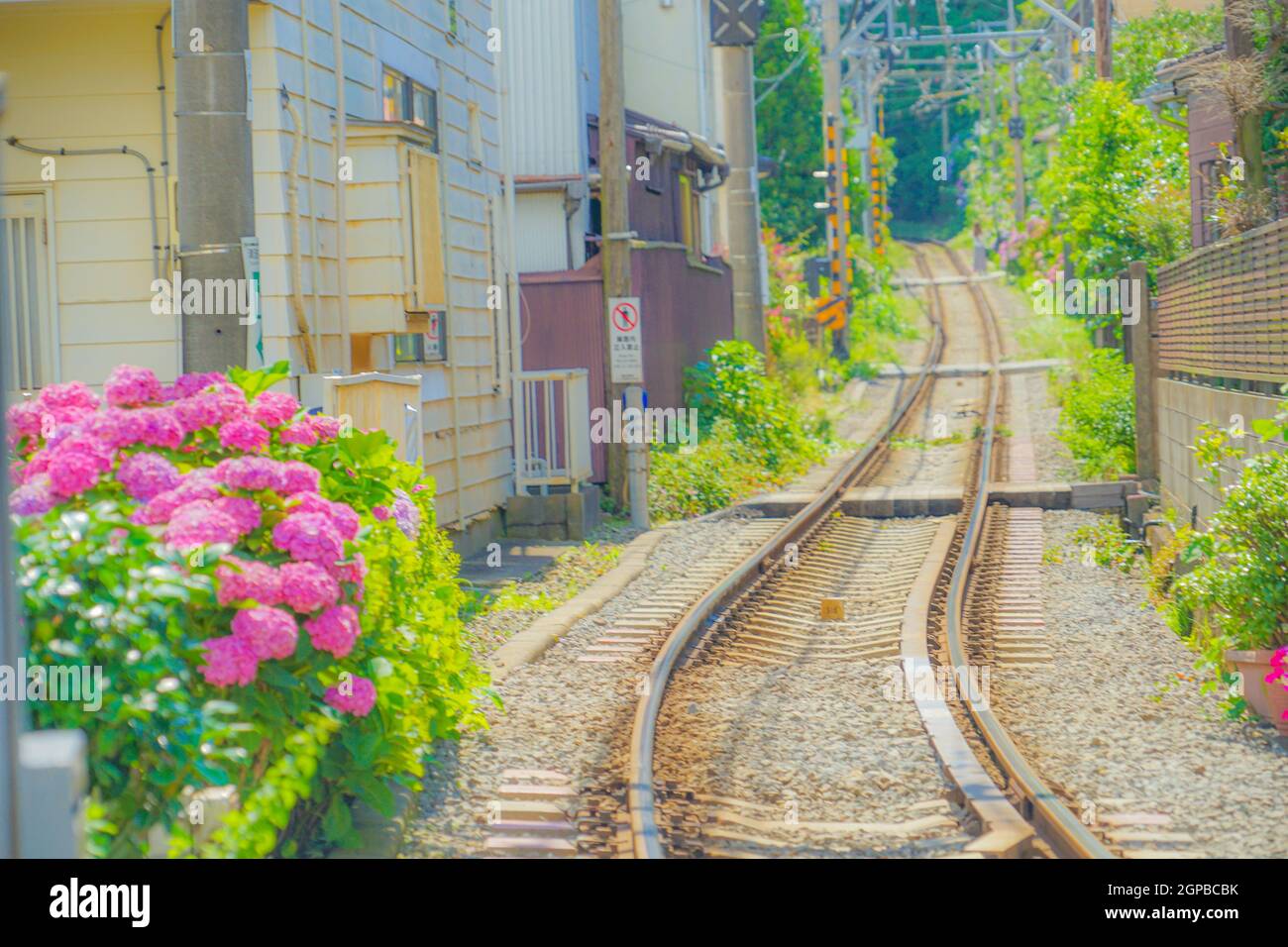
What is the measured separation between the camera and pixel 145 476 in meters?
6.05

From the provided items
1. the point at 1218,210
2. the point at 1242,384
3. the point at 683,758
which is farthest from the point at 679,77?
the point at 683,758

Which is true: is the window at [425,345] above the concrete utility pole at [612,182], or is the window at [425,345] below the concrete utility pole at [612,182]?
below

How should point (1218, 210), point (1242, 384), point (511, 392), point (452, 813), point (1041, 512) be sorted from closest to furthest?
1. point (452, 813)
2. point (1242, 384)
3. point (1218, 210)
4. point (511, 392)
5. point (1041, 512)

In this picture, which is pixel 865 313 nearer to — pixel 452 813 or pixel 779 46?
pixel 779 46

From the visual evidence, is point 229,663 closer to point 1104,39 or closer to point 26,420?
point 26,420

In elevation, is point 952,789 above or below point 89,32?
below

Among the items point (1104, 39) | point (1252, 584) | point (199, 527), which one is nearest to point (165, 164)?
point (199, 527)

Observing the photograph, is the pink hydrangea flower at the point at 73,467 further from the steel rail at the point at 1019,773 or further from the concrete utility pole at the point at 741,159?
the concrete utility pole at the point at 741,159

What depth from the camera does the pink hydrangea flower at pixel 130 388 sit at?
21.7 feet

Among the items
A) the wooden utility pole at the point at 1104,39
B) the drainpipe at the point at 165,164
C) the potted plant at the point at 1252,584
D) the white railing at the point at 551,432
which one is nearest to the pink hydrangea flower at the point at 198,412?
the drainpipe at the point at 165,164

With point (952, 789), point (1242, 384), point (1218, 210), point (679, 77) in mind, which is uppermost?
point (679, 77)

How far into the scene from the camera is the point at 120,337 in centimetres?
1140

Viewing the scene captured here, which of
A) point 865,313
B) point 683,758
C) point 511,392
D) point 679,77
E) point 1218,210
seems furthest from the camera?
point 865,313

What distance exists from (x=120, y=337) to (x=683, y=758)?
5.49m
